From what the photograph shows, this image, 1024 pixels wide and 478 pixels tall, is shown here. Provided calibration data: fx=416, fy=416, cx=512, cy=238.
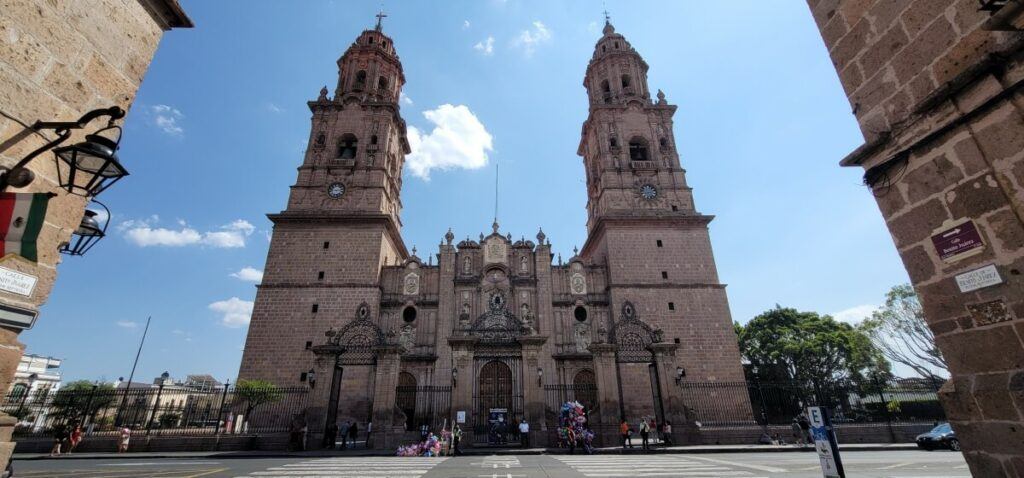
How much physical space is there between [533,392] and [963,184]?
44.5 ft

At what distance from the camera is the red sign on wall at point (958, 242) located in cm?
309

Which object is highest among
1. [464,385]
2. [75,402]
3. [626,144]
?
[626,144]

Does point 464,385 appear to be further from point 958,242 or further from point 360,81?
point 360,81

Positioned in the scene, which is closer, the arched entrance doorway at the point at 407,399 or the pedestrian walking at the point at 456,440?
the pedestrian walking at the point at 456,440

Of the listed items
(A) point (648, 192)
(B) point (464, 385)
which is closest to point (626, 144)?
(A) point (648, 192)

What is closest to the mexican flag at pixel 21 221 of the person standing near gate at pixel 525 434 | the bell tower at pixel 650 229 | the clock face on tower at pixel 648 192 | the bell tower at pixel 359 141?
the person standing near gate at pixel 525 434

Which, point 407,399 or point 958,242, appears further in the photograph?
point 407,399

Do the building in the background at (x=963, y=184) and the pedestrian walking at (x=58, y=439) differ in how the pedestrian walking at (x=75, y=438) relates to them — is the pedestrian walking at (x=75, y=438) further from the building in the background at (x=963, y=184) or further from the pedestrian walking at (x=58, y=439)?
the building in the background at (x=963, y=184)

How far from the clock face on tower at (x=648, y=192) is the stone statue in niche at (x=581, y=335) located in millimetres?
9332

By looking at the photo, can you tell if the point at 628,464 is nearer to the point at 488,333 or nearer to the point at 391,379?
the point at 391,379

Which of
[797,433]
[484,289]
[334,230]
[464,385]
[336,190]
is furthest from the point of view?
[336,190]

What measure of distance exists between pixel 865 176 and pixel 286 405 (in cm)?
2322

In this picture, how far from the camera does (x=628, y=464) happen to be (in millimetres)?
9789

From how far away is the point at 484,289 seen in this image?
24156mm
